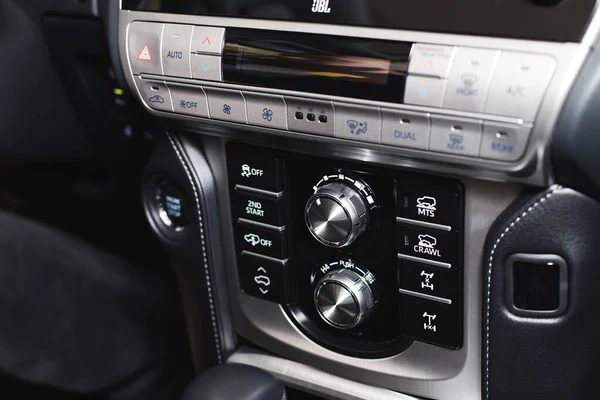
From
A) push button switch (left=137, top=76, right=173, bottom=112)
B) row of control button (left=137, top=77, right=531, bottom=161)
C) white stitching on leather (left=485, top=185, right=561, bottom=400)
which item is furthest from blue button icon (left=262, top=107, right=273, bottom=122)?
white stitching on leather (left=485, top=185, right=561, bottom=400)

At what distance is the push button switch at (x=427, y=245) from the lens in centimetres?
62

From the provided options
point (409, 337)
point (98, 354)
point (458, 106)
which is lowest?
point (98, 354)

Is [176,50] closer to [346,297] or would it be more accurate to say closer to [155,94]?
[155,94]

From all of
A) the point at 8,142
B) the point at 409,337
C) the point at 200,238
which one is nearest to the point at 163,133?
the point at 200,238

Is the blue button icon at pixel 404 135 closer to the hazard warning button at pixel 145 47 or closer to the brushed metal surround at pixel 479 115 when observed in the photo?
the brushed metal surround at pixel 479 115

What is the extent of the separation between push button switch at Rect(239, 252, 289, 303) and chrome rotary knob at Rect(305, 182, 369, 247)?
0.31 ft

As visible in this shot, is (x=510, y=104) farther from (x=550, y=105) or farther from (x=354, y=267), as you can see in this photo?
(x=354, y=267)

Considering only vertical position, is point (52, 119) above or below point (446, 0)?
below

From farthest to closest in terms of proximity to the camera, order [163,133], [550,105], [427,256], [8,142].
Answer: [8,142]
[163,133]
[427,256]
[550,105]

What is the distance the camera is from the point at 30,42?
33.5 inches

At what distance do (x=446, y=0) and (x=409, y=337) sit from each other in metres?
0.31

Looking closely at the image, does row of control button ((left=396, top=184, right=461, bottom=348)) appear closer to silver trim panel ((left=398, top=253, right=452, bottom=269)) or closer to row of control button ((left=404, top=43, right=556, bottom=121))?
silver trim panel ((left=398, top=253, right=452, bottom=269))

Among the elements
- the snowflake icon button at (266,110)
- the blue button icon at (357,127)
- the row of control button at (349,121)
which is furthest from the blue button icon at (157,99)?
the blue button icon at (357,127)

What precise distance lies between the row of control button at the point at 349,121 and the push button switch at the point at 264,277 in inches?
6.6
